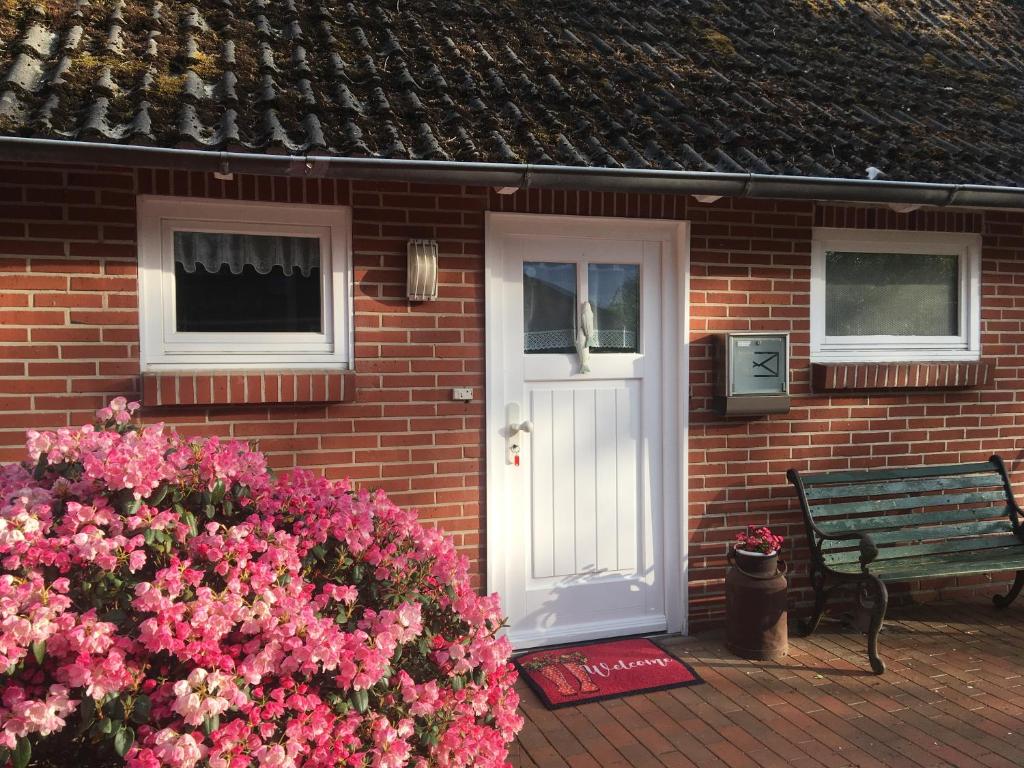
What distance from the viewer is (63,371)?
3.66 metres

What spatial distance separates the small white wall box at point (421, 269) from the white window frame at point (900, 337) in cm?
225

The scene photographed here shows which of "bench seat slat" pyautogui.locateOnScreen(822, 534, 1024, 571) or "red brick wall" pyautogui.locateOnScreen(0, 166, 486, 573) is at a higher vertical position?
"red brick wall" pyautogui.locateOnScreen(0, 166, 486, 573)

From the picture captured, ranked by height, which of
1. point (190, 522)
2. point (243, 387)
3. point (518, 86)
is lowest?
point (190, 522)

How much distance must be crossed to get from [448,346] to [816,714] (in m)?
2.41

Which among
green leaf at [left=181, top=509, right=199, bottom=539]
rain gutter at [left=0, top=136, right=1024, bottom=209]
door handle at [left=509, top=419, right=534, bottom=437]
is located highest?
rain gutter at [left=0, top=136, right=1024, bottom=209]

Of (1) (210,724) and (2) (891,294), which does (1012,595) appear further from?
(1) (210,724)

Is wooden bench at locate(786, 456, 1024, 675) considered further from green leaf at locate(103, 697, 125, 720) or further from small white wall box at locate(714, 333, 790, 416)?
green leaf at locate(103, 697, 125, 720)

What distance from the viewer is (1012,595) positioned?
197 inches

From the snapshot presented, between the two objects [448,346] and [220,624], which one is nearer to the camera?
[220,624]

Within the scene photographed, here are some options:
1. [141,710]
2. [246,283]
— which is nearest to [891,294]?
[246,283]

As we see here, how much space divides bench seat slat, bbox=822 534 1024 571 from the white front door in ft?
2.80

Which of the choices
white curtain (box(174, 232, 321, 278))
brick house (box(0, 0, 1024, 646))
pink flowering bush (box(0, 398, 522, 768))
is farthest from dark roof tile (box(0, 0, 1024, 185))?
pink flowering bush (box(0, 398, 522, 768))

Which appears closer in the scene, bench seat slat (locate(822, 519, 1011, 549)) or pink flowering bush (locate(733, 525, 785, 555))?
pink flowering bush (locate(733, 525, 785, 555))

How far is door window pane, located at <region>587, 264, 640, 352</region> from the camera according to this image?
4609 millimetres
